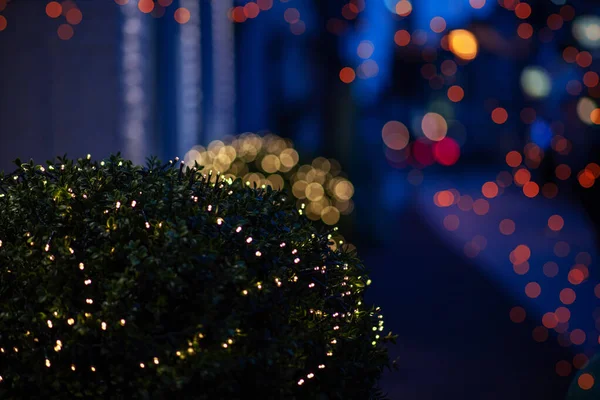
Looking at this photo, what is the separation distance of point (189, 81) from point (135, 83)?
9.14ft

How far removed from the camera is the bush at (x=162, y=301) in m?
2.32

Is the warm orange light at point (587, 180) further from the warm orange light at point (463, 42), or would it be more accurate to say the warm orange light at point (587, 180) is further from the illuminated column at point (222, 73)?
the warm orange light at point (463, 42)

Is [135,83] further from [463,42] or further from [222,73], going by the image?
[463,42]

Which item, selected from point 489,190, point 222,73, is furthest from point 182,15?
point 489,190

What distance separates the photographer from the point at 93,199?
267 cm

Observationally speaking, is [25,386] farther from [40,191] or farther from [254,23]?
[254,23]

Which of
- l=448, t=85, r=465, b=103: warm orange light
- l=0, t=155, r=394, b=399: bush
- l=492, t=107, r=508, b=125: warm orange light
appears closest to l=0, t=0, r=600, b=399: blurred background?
l=0, t=155, r=394, b=399: bush

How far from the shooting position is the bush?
232 centimetres

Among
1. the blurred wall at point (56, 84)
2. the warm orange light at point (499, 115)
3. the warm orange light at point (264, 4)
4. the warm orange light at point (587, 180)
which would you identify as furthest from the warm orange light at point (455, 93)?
the blurred wall at point (56, 84)

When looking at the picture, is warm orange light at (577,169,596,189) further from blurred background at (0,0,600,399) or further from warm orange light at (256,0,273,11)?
warm orange light at (256,0,273,11)

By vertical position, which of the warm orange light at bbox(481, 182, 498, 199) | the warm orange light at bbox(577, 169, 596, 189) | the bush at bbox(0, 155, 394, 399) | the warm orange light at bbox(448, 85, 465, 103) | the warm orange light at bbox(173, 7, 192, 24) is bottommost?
the bush at bbox(0, 155, 394, 399)

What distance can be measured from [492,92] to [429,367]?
83.3ft

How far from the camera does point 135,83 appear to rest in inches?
278

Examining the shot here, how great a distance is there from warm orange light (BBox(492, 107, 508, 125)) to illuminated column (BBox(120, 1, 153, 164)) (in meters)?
21.2
